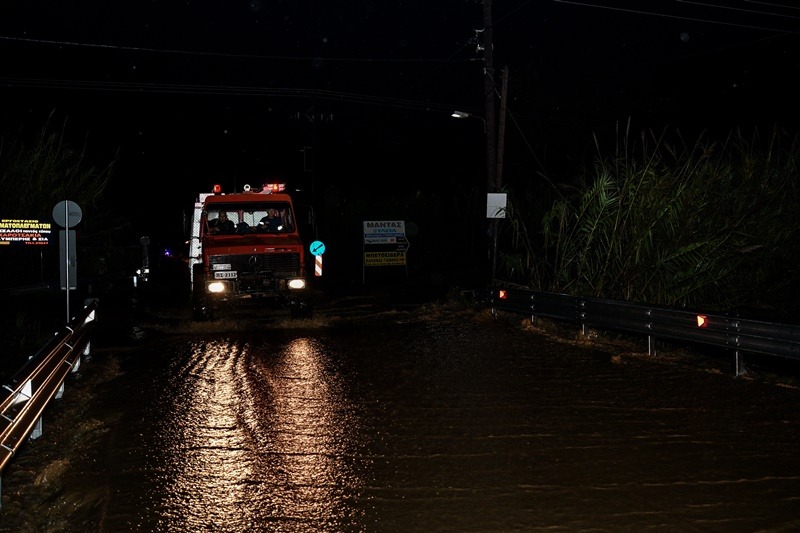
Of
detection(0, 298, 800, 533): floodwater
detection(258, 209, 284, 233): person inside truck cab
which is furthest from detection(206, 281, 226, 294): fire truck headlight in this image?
detection(0, 298, 800, 533): floodwater

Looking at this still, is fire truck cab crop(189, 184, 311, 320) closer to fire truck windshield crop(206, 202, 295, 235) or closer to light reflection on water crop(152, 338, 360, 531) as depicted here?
fire truck windshield crop(206, 202, 295, 235)

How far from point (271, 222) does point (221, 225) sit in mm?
1057

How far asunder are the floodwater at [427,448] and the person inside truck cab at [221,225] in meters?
5.70

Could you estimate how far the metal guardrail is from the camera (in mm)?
6578

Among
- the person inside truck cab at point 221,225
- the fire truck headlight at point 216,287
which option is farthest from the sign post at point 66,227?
the person inside truck cab at point 221,225

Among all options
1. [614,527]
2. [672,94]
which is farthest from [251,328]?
[672,94]

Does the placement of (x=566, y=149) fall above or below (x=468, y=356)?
above

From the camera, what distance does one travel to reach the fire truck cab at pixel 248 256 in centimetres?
1789

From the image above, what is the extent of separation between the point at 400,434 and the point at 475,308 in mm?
12413

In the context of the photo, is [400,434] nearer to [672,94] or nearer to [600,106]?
[672,94]

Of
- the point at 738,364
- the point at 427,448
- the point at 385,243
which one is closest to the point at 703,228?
the point at 738,364

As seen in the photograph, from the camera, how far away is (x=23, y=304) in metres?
22.2

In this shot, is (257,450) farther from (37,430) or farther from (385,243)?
(385,243)

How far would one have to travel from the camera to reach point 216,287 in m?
17.8
